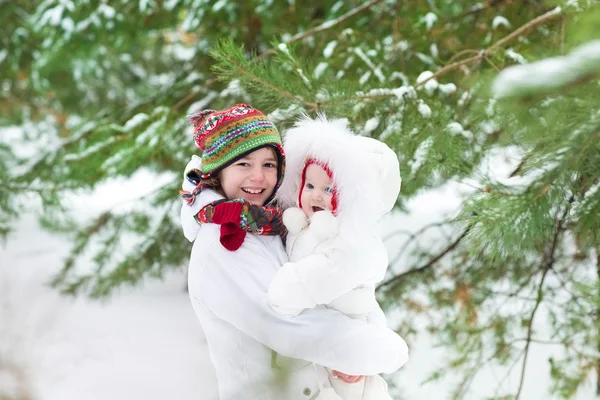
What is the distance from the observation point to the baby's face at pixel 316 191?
6.13 ft

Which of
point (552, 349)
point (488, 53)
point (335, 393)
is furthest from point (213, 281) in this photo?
point (552, 349)

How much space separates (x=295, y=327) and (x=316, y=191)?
1.37 ft

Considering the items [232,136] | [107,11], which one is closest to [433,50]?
[232,136]

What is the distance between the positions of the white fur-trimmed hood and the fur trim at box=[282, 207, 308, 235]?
0.13 m

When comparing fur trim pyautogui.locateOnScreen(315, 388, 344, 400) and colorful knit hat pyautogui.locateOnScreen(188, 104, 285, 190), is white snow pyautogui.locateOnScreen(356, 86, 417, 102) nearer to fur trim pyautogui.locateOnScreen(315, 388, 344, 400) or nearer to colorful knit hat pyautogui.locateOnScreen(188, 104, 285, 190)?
colorful knit hat pyautogui.locateOnScreen(188, 104, 285, 190)

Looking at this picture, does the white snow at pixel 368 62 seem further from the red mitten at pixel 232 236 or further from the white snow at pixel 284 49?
the red mitten at pixel 232 236

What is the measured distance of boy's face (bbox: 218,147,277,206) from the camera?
6.66 ft

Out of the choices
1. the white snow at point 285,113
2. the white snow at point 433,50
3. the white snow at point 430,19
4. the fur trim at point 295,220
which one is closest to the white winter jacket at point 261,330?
the fur trim at point 295,220

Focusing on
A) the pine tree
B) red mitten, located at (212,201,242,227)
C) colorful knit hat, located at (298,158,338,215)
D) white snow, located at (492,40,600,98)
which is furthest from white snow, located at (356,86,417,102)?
white snow, located at (492,40,600,98)

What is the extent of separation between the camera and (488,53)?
240cm

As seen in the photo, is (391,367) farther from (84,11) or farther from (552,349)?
(552,349)

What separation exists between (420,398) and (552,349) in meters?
1.71

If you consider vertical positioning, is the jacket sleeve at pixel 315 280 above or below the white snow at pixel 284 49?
below

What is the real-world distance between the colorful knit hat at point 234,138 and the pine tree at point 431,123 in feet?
0.56
